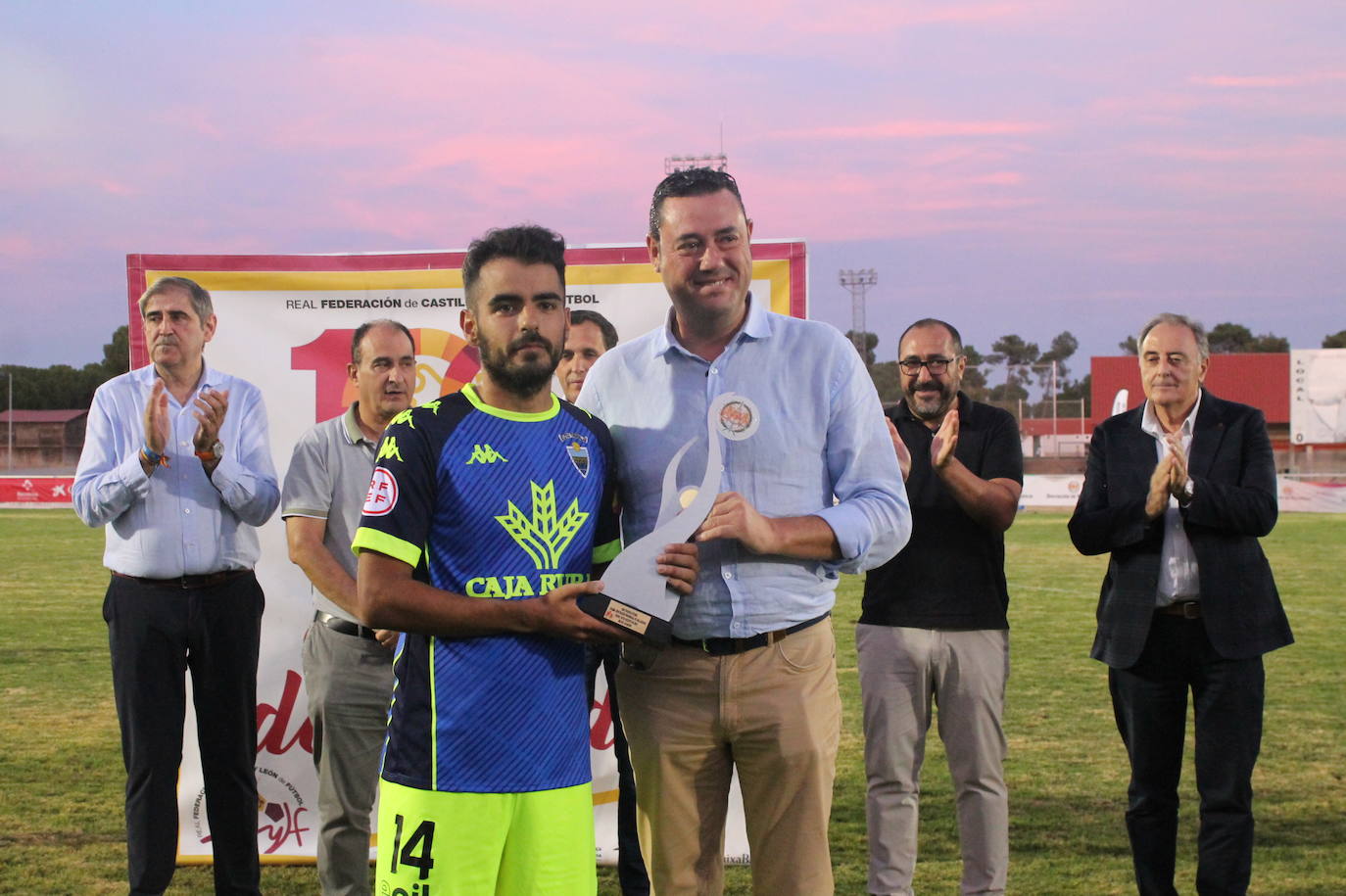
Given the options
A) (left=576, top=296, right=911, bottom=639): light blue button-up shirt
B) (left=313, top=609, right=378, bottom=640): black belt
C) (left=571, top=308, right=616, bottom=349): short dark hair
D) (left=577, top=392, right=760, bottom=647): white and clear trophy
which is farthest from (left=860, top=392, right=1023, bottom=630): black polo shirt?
(left=577, top=392, right=760, bottom=647): white and clear trophy

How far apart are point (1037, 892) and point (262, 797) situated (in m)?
3.47

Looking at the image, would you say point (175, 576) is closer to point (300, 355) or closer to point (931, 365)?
point (300, 355)

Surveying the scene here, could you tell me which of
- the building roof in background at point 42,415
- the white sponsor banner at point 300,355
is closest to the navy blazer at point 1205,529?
the white sponsor banner at point 300,355

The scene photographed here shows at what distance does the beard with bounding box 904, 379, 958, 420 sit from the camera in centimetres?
494

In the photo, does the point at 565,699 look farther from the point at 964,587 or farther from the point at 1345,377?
the point at 1345,377

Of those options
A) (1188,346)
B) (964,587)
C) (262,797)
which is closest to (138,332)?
(262,797)

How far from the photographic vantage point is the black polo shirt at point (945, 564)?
469 cm

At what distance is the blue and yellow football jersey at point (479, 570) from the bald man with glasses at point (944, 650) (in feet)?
A: 7.08

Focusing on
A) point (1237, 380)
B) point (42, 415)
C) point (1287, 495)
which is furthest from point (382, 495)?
point (42, 415)

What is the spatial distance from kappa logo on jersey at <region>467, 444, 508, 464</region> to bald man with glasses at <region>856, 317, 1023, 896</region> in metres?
2.22

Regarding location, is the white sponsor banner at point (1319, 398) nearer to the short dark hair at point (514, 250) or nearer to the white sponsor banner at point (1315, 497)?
the white sponsor banner at point (1315, 497)

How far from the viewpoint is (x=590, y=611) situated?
2545 millimetres

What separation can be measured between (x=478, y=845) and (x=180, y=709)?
2.30 meters

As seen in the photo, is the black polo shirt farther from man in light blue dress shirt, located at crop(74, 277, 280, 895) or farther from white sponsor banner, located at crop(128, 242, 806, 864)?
man in light blue dress shirt, located at crop(74, 277, 280, 895)
